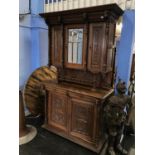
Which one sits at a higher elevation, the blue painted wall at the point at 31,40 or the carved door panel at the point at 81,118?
the blue painted wall at the point at 31,40

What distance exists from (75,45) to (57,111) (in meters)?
1.09

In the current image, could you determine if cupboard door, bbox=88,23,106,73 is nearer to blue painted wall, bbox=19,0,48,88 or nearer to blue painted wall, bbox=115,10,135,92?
blue painted wall, bbox=115,10,135,92

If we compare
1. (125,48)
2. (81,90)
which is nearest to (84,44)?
(81,90)

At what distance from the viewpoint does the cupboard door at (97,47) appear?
214cm

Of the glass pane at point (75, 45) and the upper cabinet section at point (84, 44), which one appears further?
the glass pane at point (75, 45)

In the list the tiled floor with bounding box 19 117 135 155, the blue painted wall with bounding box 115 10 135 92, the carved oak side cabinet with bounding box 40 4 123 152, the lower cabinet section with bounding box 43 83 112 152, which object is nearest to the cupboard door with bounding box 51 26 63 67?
the carved oak side cabinet with bounding box 40 4 123 152

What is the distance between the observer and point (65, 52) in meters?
2.51

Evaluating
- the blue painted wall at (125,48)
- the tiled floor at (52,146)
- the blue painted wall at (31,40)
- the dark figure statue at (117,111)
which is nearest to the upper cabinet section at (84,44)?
the blue painted wall at (125,48)

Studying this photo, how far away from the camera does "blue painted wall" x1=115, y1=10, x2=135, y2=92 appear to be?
2502mm

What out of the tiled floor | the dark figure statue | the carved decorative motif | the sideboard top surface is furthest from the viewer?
the carved decorative motif

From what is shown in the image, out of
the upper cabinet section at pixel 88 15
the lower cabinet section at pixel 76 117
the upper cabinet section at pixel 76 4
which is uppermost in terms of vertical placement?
the upper cabinet section at pixel 76 4

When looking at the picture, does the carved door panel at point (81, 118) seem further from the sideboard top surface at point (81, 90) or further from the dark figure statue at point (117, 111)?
the dark figure statue at point (117, 111)
